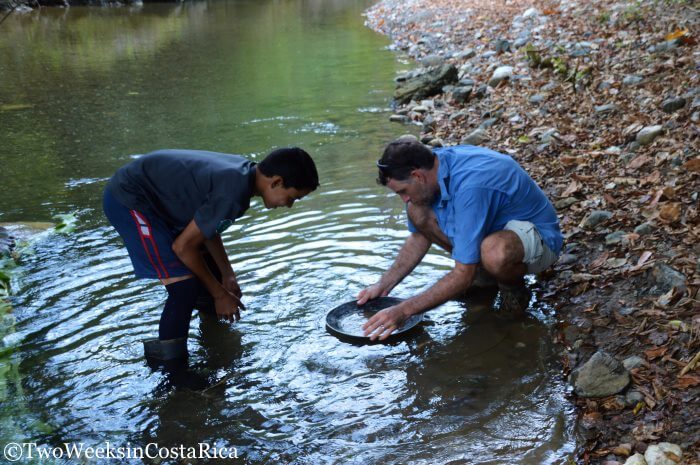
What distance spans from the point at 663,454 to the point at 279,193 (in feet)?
6.32

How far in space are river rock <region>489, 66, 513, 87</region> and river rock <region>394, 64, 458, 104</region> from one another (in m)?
0.86

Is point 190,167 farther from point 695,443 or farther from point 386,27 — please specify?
point 386,27

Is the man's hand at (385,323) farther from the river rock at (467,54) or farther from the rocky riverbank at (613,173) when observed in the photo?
the river rock at (467,54)

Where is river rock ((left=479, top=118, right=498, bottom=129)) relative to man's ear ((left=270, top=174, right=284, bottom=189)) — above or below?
below

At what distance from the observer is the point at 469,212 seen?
3.36 m

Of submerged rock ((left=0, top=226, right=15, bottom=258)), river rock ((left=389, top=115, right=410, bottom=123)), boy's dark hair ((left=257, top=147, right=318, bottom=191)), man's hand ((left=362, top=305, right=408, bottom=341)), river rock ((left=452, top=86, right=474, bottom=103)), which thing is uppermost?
boy's dark hair ((left=257, top=147, right=318, bottom=191))

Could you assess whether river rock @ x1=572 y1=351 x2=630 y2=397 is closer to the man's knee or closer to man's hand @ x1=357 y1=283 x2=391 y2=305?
the man's knee

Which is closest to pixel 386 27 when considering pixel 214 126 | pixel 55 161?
pixel 214 126

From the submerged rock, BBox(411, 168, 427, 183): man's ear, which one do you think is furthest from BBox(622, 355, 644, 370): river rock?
the submerged rock

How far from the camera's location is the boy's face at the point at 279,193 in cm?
315

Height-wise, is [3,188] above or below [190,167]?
below

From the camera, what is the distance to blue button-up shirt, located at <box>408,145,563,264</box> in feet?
11.0

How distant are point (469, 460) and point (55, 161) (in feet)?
21.1

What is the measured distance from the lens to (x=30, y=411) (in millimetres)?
3293
